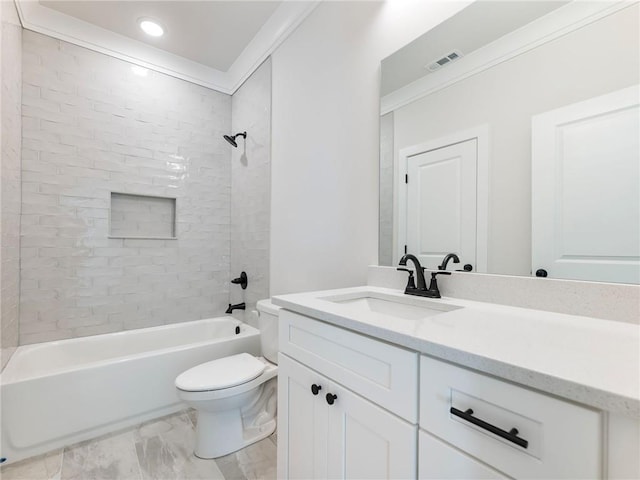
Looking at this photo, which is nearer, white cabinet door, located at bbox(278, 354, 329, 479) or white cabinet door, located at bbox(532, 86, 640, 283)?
white cabinet door, located at bbox(532, 86, 640, 283)

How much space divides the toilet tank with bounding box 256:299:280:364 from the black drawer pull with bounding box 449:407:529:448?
1327 millimetres

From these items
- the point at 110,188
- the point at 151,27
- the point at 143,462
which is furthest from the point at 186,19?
the point at 143,462

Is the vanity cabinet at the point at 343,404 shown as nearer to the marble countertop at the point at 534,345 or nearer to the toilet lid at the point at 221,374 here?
the marble countertop at the point at 534,345

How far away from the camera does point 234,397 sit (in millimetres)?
1565

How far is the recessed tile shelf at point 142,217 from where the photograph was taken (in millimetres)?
2465

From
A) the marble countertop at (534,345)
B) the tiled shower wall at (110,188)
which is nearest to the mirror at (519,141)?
the marble countertop at (534,345)

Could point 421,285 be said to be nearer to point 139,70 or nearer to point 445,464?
point 445,464

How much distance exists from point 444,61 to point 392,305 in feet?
3.44

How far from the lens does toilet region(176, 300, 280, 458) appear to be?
152 centimetres

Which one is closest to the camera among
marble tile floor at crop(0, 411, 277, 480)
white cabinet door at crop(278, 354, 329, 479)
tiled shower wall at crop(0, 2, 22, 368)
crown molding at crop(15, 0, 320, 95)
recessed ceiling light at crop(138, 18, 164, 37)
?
white cabinet door at crop(278, 354, 329, 479)

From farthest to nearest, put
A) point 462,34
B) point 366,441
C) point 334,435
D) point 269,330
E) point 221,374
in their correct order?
point 269,330 < point 221,374 < point 462,34 < point 334,435 < point 366,441

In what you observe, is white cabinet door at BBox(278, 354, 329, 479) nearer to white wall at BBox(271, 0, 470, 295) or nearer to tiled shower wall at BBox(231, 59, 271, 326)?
white wall at BBox(271, 0, 470, 295)

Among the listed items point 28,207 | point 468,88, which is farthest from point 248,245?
Result: point 468,88

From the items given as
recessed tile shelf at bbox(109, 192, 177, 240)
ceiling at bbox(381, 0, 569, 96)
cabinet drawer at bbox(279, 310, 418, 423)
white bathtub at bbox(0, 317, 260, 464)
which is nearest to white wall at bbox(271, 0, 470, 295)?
ceiling at bbox(381, 0, 569, 96)
